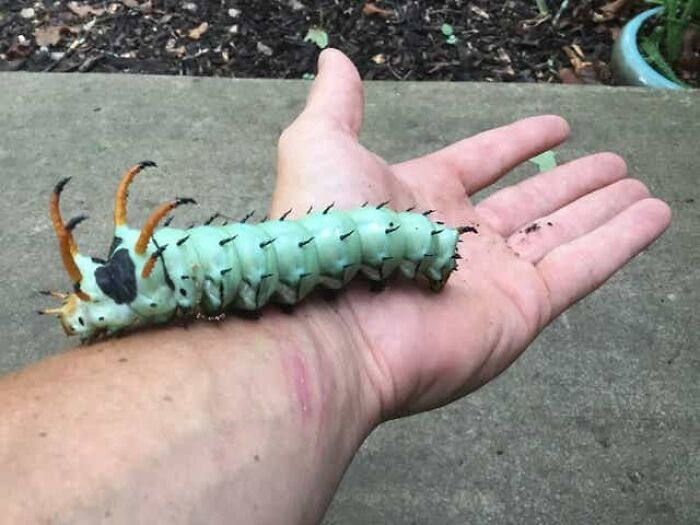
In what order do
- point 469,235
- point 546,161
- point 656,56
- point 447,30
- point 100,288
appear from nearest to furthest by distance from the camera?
point 100,288
point 469,235
point 546,161
point 656,56
point 447,30

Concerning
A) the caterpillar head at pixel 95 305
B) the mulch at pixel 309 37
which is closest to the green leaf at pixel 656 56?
the mulch at pixel 309 37

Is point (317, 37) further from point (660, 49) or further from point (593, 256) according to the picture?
point (593, 256)

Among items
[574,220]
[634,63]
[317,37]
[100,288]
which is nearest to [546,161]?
[634,63]

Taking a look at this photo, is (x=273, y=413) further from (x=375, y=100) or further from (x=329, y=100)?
(x=375, y=100)

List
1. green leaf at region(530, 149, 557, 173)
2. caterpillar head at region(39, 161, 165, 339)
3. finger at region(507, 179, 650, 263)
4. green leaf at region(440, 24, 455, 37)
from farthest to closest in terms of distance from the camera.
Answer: green leaf at region(440, 24, 455, 37) → green leaf at region(530, 149, 557, 173) → finger at region(507, 179, 650, 263) → caterpillar head at region(39, 161, 165, 339)

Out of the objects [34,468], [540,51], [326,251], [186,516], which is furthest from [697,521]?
[540,51]

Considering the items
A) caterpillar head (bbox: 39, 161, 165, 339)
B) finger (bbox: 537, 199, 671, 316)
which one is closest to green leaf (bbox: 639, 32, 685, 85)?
finger (bbox: 537, 199, 671, 316)

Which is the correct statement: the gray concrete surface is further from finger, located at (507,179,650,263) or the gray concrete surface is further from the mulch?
finger, located at (507,179,650,263)
